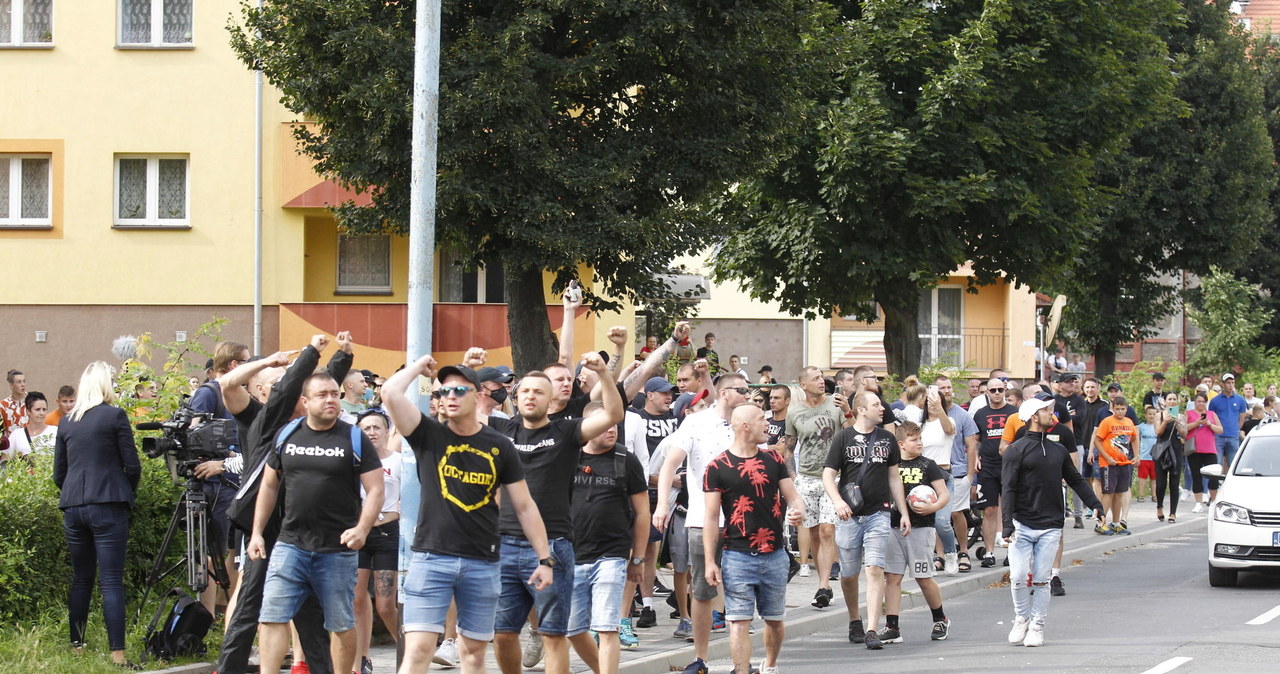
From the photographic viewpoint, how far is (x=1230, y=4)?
128 feet

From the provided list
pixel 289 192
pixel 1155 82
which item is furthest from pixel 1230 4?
pixel 289 192

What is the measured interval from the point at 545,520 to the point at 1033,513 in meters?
4.99

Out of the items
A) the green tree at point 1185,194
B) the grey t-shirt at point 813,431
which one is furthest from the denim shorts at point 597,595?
the green tree at point 1185,194

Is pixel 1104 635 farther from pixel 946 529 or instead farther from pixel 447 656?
pixel 447 656

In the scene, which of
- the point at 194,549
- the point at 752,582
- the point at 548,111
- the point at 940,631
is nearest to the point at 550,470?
the point at 752,582

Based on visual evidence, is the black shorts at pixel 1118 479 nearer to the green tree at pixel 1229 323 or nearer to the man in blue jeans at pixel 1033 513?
the man in blue jeans at pixel 1033 513

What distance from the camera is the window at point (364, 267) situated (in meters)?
27.3

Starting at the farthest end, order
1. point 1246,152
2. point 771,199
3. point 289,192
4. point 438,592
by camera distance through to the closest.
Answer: point 1246,152 → point 289,192 → point 771,199 → point 438,592

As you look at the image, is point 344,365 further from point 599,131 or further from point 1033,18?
point 1033,18

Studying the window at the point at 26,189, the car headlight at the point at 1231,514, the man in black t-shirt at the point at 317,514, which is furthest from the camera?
the window at the point at 26,189

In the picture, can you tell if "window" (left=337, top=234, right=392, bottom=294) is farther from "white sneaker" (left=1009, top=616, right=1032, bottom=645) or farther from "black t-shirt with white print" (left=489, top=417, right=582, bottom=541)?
"black t-shirt with white print" (left=489, top=417, right=582, bottom=541)

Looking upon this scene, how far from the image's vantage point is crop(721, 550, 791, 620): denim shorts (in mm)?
9117

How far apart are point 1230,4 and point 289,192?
87.4 ft

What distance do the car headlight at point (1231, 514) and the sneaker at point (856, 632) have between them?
5.10 metres
